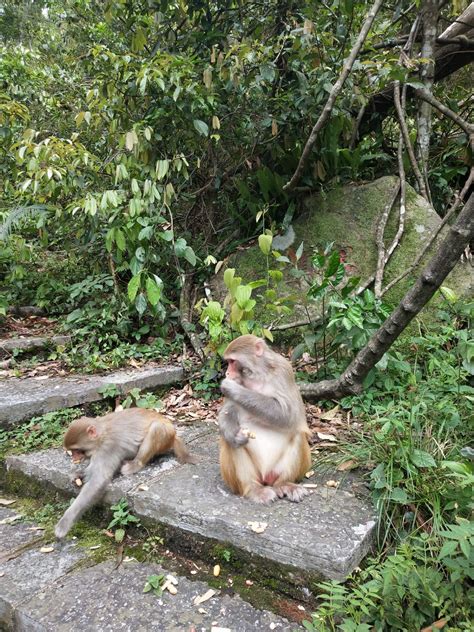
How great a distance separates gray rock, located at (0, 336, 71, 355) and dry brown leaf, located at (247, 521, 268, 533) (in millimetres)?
3621

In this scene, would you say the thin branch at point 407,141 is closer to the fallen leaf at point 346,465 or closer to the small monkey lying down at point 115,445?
the fallen leaf at point 346,465

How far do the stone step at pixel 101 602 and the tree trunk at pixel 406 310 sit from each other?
5.61ft

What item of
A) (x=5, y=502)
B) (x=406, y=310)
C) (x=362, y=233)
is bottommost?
(x=5, y=502)

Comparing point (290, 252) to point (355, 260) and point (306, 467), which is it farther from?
point (306, 467)

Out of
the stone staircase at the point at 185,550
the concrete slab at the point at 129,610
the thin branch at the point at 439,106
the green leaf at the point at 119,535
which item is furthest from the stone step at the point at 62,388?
the thin branch at the point at 439,106

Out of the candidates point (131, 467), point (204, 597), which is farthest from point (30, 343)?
point (204, 597)

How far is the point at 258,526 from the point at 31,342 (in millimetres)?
3760

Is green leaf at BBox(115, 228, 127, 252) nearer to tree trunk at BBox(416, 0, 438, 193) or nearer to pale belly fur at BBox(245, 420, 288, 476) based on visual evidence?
pale belly fur at BBox(245, 420, 288, 476)

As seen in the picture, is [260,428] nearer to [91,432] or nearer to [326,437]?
[326,437]

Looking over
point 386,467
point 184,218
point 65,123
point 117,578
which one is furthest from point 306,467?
point 65,123

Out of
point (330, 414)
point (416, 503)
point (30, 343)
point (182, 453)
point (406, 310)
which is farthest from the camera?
point (30, 343)

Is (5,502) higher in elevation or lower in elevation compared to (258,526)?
lower

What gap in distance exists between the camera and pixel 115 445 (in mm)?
3117

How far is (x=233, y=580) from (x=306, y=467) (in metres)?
0.77
